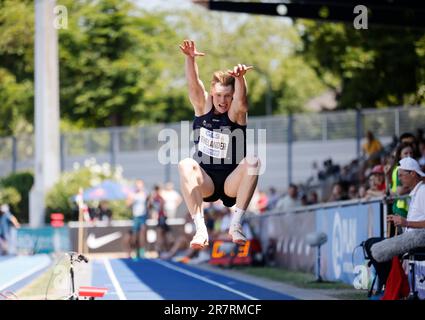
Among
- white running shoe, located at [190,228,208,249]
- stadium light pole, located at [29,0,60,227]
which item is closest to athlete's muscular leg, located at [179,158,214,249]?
white running shoe, located at [190,228,208,249]

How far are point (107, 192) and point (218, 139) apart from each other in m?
21.7

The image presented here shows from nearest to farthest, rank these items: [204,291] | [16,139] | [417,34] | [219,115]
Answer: [219,115], [204,291], [417,34], [16,139]

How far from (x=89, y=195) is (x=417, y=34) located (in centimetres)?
938

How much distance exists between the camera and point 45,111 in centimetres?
3225

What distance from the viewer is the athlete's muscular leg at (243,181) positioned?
10094 millimetres

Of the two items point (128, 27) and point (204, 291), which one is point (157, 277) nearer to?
point (204, 291)

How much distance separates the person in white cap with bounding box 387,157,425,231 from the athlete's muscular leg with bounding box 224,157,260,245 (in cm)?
221

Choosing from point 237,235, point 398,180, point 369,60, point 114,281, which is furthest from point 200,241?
point 369,60

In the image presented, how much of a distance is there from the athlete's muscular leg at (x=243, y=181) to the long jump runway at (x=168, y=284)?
386 centimetres

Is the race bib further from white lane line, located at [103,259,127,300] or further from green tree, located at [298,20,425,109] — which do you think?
green tree, located at [298,20,425,109]

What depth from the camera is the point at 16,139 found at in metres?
36.5

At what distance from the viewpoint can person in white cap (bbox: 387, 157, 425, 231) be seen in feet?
38.5

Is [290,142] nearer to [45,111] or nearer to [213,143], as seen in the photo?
[45,111]

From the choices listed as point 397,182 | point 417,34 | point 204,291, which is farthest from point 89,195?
point 397,182
